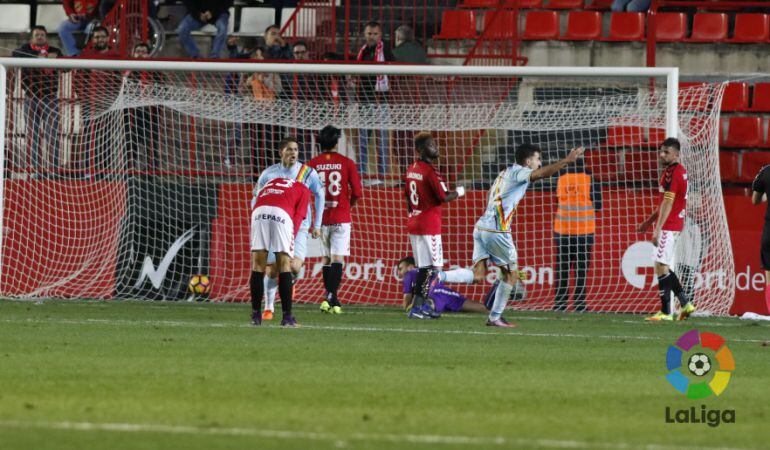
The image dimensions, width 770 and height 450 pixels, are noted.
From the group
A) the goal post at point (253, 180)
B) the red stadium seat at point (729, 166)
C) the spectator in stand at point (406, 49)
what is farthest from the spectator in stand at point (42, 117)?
the red stadium seat at point (729, 166)

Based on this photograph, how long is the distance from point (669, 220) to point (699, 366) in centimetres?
600

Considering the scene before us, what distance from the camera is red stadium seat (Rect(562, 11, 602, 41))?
71.9 ft

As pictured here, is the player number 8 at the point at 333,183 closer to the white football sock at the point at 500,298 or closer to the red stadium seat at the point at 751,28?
the white football sock at the point at 500,298

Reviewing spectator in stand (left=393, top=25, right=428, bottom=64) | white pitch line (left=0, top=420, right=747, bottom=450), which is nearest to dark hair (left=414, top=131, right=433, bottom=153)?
spectator in stand (left=393, top=25, right=428, bottom=64)

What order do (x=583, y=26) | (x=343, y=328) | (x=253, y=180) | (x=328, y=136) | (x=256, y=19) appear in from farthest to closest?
(x=256, y=19), (x=583, y=26), (x=253, y=180), (x=328, y=136), (x=343, y=328)

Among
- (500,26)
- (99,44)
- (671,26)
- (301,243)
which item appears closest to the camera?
(301,243)

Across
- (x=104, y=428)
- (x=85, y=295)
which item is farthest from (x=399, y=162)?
(x=104, y=428)

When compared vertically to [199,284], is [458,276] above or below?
above

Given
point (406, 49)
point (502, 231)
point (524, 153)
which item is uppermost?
point (406, 49)

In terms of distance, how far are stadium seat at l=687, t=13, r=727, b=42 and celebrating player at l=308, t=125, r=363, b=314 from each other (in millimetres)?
8501

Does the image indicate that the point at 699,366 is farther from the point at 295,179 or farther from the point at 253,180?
the point at 253,180

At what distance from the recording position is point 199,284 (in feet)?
58.3

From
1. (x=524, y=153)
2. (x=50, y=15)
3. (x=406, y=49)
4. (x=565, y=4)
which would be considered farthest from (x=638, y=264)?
(x=50, y=15)

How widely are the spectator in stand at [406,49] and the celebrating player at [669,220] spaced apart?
5.34 metres
